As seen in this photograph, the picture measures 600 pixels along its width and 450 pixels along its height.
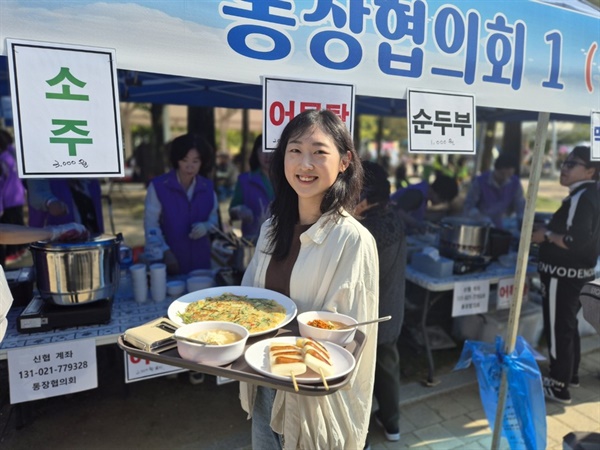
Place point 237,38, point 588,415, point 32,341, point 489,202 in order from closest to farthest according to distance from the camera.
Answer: point 237,38, point 32,341, point 588,415, point 489,202

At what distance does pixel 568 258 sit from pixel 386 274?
160 cm

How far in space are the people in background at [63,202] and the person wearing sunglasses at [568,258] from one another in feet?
12.6

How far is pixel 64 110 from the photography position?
1.44m

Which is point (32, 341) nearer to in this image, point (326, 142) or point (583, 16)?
point (326, 142)

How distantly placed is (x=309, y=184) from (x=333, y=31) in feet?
2.60

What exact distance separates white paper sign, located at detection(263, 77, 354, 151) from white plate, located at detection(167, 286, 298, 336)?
0.66m

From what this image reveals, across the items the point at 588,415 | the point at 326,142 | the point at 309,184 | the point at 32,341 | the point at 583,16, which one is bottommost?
the point at 588,415

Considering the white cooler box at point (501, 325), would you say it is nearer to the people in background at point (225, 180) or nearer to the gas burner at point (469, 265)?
the gas burner at point (469, 265)

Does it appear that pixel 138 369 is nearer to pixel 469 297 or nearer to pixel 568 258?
pixel 469 297

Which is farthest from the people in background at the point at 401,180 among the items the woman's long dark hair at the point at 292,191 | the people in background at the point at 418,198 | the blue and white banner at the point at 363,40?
the woman's long dark hair at the point at 292,191

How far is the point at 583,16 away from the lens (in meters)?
2.40

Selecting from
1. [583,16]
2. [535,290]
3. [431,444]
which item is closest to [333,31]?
[583,16]

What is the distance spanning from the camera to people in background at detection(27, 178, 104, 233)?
3375 mm

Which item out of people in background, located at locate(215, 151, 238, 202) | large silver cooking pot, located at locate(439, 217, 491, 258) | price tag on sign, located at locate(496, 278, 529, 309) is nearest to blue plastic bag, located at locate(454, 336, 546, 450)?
price tag on sign, located at locate(496, 278, 529, 309)
